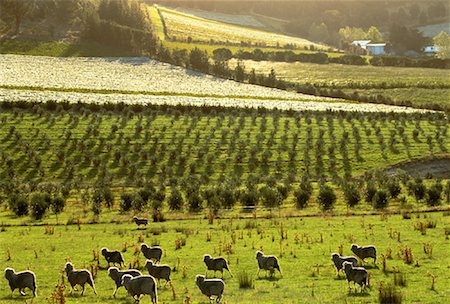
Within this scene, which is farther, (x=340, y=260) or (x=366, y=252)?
(x=366, y=252)

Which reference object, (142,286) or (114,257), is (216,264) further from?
(142,286)

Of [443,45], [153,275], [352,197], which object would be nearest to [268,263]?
[153,275]

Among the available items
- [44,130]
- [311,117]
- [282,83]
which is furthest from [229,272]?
[282,83]

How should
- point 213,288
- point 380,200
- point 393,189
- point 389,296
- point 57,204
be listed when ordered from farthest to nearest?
1. point 393,189
2. point 57,204
3. point 380,200
4. point 213,288
5. point 389,296

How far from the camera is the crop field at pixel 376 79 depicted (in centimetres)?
11422

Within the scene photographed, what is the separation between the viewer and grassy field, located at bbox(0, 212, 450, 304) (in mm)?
23078

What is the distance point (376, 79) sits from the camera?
447ft

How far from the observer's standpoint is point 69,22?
15550 centimetres

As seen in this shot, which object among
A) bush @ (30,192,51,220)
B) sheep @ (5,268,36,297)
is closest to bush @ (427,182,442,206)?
bush @ (30,192,51,220)

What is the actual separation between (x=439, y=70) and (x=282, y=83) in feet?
179

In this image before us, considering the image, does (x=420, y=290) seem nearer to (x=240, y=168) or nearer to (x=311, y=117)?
(x=240, y=168)

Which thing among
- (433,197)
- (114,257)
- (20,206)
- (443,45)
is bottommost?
(20,206)

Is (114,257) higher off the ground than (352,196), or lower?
higher

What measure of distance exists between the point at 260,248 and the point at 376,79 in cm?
11075
